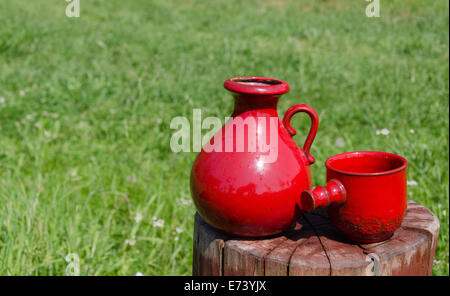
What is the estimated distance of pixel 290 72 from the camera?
5465mm

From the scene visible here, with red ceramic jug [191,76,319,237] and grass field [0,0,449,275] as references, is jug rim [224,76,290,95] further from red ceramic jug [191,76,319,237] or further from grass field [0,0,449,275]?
grass field [0,0,449,275]

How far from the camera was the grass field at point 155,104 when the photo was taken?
2.59 m

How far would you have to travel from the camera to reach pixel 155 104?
4.43 metres

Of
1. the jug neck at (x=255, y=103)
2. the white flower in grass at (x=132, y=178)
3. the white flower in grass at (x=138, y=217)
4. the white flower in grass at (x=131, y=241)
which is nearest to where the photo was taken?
the jug neck at (x=255, y=103)

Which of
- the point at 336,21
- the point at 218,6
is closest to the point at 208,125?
the point at 336,21

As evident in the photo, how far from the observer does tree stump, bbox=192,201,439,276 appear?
146 cm

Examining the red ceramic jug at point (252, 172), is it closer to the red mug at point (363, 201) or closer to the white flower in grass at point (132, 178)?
the red mug at point (363, 201)

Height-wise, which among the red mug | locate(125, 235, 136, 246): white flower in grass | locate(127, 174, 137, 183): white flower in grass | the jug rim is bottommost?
locate(125, 235, 136, 246): white flower in grass

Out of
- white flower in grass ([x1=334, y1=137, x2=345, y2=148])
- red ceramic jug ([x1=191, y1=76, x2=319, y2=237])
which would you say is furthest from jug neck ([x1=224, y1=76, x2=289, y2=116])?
white flower in grass ([x1=334, y1=137, x2=345, y2=148])

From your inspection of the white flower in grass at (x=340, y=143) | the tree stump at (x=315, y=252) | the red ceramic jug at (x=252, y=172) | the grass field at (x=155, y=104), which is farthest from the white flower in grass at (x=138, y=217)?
the white flower in grass at (x=340, y=143)

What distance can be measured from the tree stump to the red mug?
0.22ft

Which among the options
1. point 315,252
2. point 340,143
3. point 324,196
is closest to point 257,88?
point 324,196

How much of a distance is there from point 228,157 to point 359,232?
1.50ft

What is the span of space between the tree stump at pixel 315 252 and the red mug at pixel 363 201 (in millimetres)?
66
